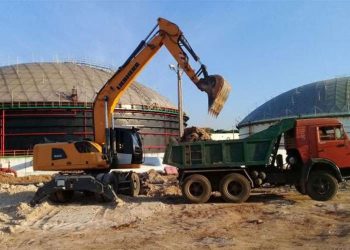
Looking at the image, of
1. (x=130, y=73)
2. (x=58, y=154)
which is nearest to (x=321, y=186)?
(x=130, y=73)

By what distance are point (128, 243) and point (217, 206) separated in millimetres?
5007

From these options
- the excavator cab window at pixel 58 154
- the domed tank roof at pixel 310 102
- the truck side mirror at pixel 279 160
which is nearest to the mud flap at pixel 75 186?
the excavator cab window at pixel 58 154

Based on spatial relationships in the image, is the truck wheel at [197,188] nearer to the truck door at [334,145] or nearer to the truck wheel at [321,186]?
the truck wheel at [321,186]

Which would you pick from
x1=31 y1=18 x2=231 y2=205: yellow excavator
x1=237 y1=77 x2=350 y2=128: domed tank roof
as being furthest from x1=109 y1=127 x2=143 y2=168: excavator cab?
x1=237 y1=77 x2=350 y2=128: domed tank roof

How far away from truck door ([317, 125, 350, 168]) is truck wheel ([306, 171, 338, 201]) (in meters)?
0.53

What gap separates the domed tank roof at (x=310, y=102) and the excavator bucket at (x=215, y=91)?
37436mm

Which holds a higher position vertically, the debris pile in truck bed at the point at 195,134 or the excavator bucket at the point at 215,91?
the excavator bucket at the point at 215,91

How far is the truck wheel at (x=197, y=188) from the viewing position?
Answer: 1525 cm

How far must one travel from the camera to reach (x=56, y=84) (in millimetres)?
45531

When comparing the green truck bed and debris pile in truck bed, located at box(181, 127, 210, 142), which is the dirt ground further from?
debris pile in truck bed, located at box(181, 127, 210, 142)

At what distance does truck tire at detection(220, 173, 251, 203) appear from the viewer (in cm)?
1498

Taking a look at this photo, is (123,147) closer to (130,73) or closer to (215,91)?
(130,73)

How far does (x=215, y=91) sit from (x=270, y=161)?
2.95m

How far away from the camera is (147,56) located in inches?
696
